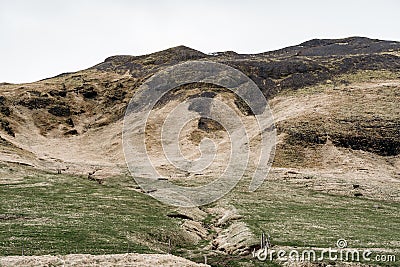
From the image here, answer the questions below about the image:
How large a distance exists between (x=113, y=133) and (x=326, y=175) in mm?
79533

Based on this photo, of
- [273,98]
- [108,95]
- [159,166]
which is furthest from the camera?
[108,95]

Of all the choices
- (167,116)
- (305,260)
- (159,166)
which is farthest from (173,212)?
(167,116)

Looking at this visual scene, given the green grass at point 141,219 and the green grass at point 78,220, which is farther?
the green grass at point 141,219

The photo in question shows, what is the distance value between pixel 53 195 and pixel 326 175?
2149 inches

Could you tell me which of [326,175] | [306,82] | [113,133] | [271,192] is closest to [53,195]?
[271,192]

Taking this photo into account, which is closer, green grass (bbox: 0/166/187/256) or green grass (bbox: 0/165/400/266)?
green grass (bbox: 0/166/187/256)

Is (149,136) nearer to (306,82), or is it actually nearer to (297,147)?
(297,147)

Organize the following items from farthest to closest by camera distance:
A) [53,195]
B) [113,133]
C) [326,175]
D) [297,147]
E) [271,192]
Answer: [113,133] < [297,147] < [326,175] < [271,192] < [53,195]

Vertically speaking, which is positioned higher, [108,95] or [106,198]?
[108,95]

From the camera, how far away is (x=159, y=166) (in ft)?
331

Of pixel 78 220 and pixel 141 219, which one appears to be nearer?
pixel 78 220

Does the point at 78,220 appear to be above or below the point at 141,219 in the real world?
above

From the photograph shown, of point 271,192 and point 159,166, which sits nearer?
point 271,192

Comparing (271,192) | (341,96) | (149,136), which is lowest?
(271,192)
